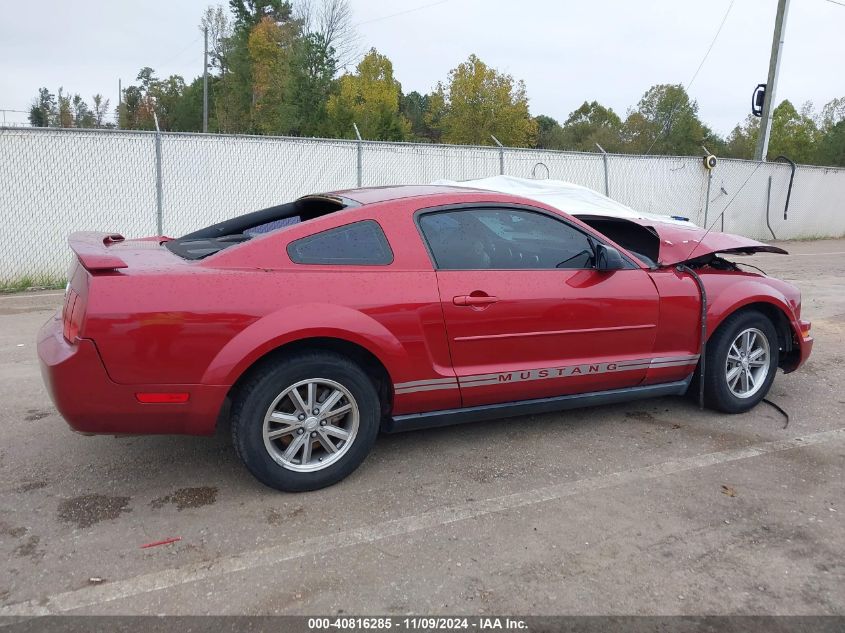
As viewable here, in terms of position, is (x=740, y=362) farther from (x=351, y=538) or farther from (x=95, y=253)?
(x=95, y=253)

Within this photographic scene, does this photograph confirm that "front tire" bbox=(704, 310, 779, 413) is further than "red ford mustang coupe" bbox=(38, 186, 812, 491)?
Yes

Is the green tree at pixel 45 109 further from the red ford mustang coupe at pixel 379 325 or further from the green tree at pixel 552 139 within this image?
the red ford mustang coupe at pixel 379 325

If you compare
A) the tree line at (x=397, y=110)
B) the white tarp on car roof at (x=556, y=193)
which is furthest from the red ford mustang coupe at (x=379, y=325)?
the tree line at (x=397, y=110)

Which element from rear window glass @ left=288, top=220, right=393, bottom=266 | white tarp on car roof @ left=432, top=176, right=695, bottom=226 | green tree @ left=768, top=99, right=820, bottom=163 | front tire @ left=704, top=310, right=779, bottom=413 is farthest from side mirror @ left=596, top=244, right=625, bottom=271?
green tree @ left=768, top=99, right=820, bottom=163

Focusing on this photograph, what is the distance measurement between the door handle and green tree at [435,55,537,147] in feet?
116

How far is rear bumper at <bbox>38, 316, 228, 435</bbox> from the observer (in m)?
2.93

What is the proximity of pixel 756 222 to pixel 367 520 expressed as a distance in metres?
18.1

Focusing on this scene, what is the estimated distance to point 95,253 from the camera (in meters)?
3.14

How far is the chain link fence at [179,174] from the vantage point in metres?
9.52

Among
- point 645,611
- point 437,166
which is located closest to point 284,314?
point 645,611

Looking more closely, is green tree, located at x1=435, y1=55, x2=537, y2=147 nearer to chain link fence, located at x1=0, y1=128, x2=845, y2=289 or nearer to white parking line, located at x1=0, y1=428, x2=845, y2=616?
chain link fence, located at x1=0, y1=128, x2=845, y2=289

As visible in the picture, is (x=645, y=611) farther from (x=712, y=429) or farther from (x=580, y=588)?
(x=712, y=429)

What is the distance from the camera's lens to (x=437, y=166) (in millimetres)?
12750

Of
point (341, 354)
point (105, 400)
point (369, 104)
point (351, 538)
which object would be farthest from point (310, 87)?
point (351, 538)
